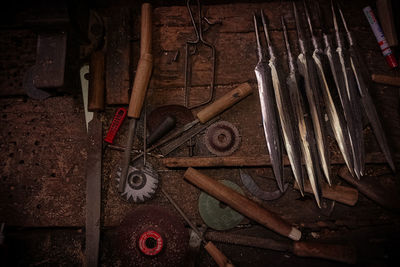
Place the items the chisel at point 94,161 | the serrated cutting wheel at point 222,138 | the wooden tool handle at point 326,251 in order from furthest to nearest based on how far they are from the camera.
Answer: the serrated cutting wheel at point 222,138 < the chisel at point 94,161 < the wooden tool handle at point 326,251

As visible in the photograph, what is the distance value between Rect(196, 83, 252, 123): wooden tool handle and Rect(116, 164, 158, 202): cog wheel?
0.58 meters

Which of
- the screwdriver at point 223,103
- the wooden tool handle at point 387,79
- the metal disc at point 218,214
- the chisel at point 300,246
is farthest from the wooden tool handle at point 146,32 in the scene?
the wooden tool handle at point 387,79

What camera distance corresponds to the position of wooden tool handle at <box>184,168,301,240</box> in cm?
168

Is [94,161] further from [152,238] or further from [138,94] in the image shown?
[152,238]

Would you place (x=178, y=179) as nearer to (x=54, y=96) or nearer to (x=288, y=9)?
(x=54, y=96)

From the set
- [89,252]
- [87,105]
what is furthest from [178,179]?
[87,105]

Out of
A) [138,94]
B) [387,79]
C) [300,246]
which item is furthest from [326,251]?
[138,94]

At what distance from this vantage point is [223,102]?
1.83 m

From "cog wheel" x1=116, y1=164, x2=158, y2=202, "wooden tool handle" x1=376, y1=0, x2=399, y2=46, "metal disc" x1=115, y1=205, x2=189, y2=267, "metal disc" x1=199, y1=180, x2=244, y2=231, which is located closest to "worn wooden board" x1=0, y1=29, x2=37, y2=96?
"cog wheel" x1=116, y1=164, x2=158, y2=202

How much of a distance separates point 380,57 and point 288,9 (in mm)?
855

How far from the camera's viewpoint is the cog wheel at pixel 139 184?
1.82m

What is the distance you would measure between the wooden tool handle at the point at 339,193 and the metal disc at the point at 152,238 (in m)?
0.99

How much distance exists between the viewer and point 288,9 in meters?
2.10

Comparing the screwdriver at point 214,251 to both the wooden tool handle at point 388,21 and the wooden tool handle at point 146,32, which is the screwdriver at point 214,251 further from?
the wooden tool handle at point 388,21
